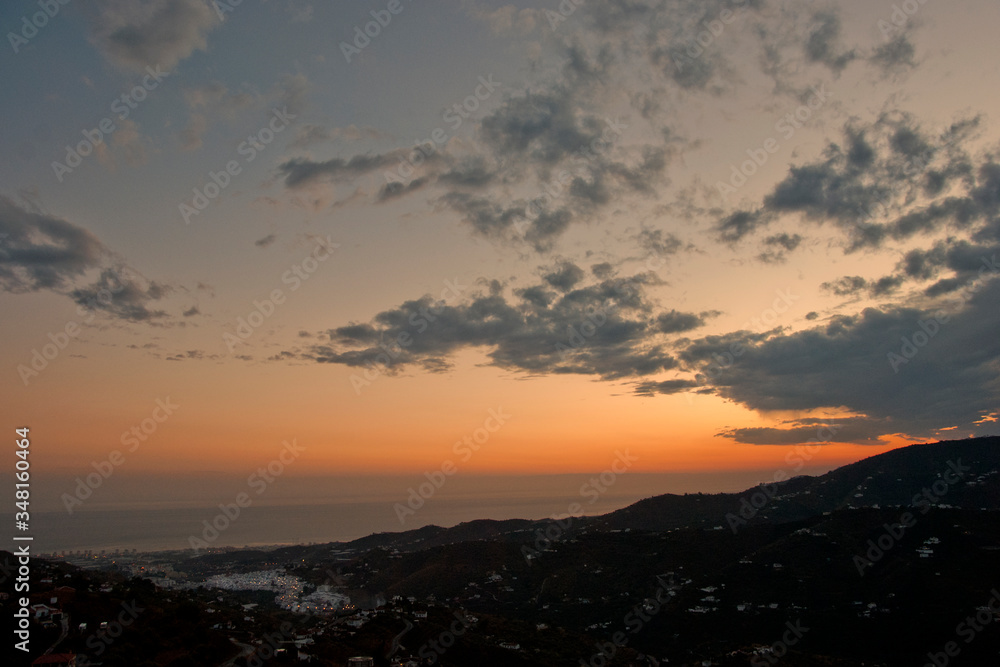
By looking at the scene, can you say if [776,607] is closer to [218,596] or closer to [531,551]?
[531,551]

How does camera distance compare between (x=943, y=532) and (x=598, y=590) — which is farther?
(x=598, y=590)

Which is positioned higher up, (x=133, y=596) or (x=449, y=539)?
(x=133, y=596)

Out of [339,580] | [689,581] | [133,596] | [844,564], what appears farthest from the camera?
[339,580]

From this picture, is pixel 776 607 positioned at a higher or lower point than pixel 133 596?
lower

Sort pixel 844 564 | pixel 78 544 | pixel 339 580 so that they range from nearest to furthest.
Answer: pixel 844 564
pixel 339 580
pixel 78 544

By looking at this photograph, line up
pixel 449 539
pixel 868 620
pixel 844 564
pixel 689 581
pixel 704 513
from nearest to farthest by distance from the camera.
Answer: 1. pixel 868 620
2. pixel 844 564
3. pixel 689 581
4. pixel 704 513
5. pixel 449 539

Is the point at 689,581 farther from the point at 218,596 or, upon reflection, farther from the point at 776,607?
the point at 218,596

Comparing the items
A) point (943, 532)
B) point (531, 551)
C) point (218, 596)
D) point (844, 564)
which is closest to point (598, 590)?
point (531, 551)

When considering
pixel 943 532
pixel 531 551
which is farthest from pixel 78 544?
pixel 943 532

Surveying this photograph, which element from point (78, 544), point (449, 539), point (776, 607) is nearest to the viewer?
point (776, 607)
